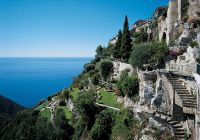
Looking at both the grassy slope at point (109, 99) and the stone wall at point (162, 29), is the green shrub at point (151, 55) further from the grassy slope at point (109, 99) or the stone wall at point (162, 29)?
the stone wall at point (162, 29)

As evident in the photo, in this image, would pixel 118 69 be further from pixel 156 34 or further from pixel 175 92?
pixel 175 92

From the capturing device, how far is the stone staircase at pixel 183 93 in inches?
561

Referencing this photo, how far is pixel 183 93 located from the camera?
15.3 m

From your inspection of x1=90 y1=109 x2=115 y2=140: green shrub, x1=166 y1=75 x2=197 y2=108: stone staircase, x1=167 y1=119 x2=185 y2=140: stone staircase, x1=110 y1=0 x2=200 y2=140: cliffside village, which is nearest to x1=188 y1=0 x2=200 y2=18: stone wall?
x1=110 y1=0 x2=200 y2=140: cliffside village

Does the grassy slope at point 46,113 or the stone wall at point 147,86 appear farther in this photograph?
the grassy slope at point 46,113

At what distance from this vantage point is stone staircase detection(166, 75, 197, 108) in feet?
46.7

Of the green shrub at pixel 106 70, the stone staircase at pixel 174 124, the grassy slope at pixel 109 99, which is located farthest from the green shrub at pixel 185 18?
the stone staircase at pixel 174 124

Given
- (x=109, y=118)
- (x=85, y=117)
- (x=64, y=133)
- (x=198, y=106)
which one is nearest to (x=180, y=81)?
(x=198, y=106)

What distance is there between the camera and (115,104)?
2456 centimetres

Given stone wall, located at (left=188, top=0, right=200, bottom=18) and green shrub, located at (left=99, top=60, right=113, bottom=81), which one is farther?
green shrub, located at (left=99, top=60, right=113, bottom=81)

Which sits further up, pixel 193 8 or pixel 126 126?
pixel 193 8

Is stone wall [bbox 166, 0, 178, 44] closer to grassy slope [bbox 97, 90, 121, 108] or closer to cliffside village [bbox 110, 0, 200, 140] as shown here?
cliffside village [bbox 110, 0, 200, 140]

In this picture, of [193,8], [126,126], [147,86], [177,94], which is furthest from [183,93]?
[193,8]

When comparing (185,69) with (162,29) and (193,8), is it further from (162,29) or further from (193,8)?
(162,29)
